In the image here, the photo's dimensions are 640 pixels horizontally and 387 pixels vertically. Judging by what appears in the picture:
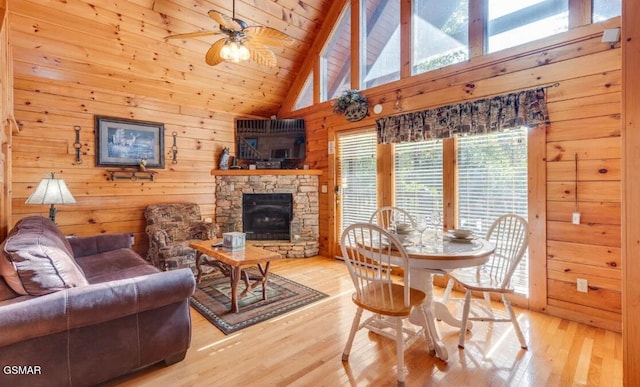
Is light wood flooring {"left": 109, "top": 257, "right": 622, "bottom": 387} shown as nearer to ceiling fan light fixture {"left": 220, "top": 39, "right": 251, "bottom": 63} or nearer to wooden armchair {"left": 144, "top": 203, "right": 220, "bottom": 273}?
wooden armchair {"left": 144, "top": 203, "right": 220, "bottom": 273}

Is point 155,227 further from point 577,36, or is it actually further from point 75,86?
point 577,36

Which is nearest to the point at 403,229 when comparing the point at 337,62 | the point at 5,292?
the point at 5,292

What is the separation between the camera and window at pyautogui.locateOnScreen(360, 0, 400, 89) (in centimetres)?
411

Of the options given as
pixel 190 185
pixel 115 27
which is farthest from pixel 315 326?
pixel 115 27

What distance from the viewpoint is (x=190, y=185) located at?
497 centimetres

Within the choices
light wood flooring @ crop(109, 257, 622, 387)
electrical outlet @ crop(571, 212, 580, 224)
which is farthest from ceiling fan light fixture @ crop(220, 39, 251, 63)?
electrical outlet @ crop(571, 212, 580, 224)

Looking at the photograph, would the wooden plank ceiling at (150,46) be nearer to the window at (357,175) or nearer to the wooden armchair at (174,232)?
the wooden armchair at (174,232)

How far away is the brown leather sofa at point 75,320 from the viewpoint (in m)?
1.55

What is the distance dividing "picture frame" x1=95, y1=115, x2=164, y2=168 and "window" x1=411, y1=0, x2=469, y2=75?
12.7 ft

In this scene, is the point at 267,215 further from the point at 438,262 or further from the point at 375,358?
the point at 438,262

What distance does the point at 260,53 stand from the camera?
3053 millimetres

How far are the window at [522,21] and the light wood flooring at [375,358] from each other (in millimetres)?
2727

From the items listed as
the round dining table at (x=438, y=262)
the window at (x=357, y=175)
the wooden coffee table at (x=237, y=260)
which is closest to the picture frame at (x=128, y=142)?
the wooden coffee table at (x=237, y=260)

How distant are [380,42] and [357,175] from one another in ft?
6.36
